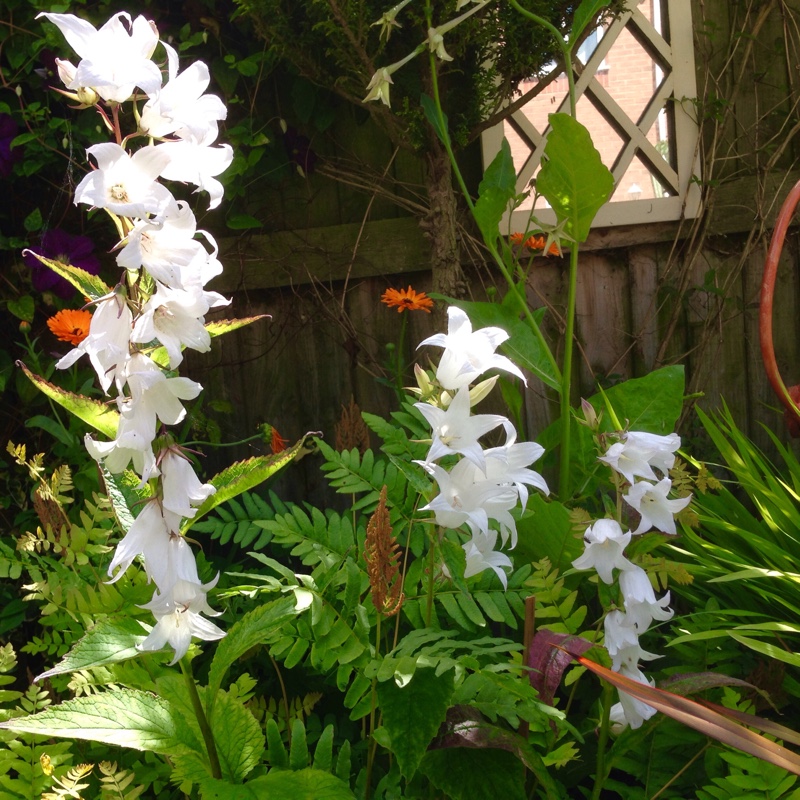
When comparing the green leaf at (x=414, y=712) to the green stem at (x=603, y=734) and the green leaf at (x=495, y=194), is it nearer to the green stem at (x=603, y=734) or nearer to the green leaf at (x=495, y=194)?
the green stem at (x=603, y=734)

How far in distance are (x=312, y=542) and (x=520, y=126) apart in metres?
1.67

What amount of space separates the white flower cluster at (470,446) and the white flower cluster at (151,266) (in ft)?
0.81

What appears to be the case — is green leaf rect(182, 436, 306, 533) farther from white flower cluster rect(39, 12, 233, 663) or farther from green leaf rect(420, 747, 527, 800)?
green leaf rect(420, 747, 527, 800)

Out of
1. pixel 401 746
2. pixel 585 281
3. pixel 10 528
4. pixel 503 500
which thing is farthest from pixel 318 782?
pixel 585 281

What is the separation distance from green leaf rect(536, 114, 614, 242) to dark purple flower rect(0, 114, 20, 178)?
1459mm

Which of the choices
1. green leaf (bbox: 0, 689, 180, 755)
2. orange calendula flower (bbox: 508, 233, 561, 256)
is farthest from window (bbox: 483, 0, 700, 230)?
green leaf (bbox: 0, 689, 180, 755)

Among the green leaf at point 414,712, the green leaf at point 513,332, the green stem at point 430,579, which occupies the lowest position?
the green leaf at point 414,712

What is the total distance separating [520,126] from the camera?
93.3 inches

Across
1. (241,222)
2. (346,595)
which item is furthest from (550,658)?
(241,222)

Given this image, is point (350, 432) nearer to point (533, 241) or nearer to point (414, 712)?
point (414, 712)

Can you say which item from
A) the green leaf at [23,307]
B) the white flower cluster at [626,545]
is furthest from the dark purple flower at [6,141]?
the white flower cluster at [626,545]

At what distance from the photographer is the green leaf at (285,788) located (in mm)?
802

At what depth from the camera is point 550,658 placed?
919 millimetres

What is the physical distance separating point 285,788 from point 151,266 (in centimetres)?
57
